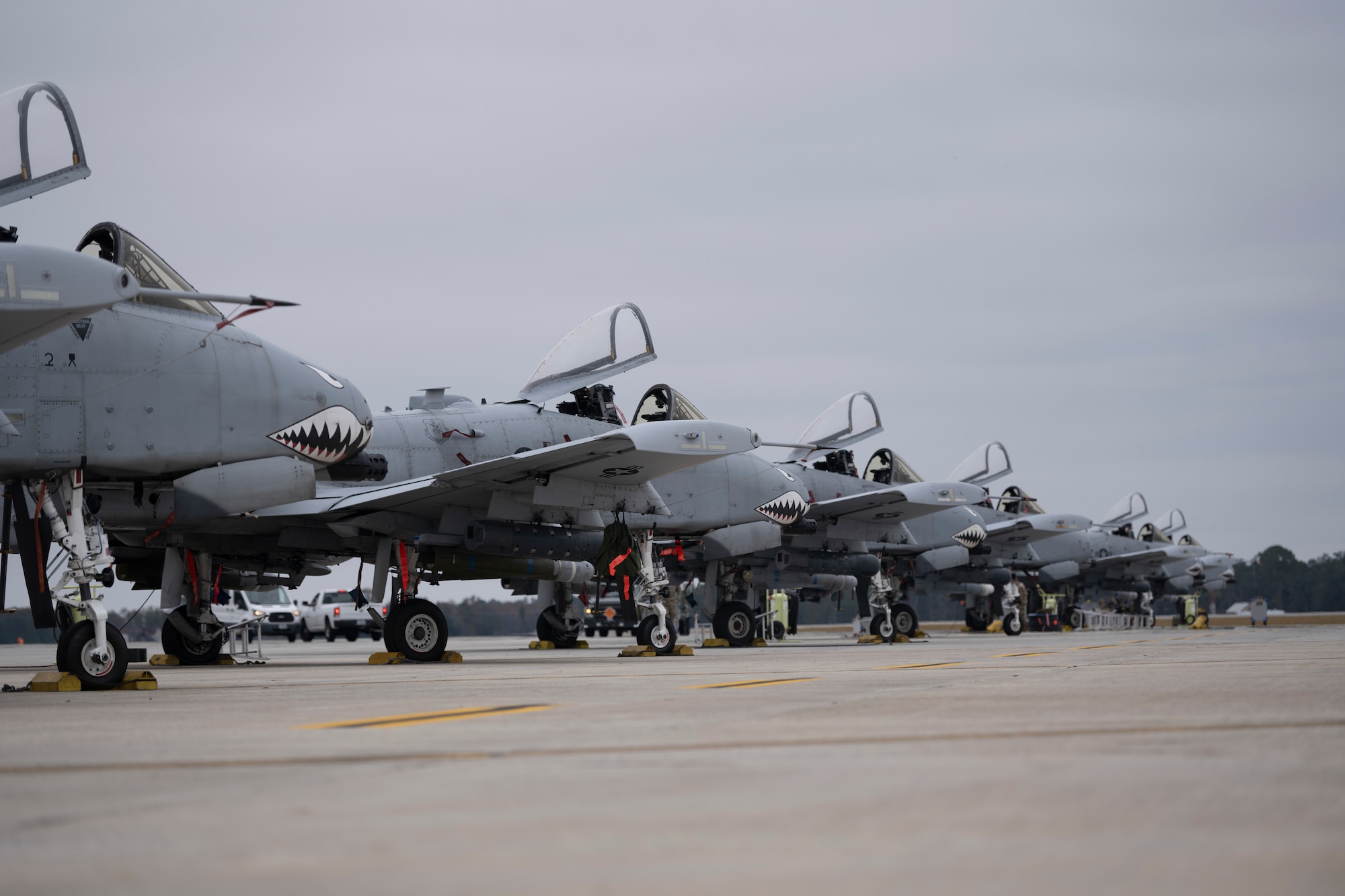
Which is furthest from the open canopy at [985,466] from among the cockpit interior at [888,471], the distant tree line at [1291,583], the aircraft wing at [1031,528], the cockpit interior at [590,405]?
the distant tree line at [1291,583]

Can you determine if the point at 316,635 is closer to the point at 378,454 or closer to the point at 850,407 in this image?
the point at 850,407

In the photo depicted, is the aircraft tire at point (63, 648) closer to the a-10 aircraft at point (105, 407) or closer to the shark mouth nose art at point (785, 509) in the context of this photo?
the a-10 aircraft at point (105, 407)

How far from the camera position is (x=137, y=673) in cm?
1026

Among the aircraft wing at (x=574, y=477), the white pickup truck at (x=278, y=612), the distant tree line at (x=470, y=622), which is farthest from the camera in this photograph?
the distant tree line at (x=470, y=622)

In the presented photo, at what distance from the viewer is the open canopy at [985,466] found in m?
39.2

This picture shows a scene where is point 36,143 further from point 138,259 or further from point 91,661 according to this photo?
point 91,661

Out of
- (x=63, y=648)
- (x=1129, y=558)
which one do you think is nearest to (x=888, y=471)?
(x=1129, y=558)

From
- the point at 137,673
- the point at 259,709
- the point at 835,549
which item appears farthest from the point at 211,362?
the point at 835,549

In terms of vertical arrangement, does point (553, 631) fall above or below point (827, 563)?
below

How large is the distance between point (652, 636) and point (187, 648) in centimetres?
654

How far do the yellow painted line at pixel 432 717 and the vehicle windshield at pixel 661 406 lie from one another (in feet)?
43.4

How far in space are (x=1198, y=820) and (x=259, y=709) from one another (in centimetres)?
551

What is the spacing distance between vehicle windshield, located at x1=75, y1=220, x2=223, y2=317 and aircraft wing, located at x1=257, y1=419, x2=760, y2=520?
178 inches

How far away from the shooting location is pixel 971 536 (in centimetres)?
3067
